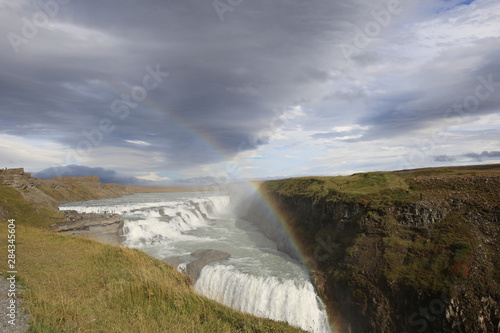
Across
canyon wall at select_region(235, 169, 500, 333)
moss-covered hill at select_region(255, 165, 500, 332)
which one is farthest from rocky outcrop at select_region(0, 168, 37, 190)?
moss-covered hill at select_region(255, 165, 500, 332)

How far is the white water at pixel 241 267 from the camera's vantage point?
2038cm

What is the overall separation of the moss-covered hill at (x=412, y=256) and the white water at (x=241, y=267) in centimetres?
187

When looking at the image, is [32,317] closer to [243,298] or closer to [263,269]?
[243,298]

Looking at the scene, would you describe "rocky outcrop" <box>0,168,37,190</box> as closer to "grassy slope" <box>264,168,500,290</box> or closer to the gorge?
the gorge

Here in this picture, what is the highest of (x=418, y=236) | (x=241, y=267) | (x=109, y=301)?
(x=109, y=301)

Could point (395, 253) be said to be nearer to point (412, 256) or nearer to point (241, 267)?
point (412, 256)

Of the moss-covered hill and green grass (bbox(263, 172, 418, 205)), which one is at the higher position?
green grass (bbox(263, 172, 418, 205))

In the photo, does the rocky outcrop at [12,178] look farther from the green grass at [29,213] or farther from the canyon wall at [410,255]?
the canyon wall at [410,255]

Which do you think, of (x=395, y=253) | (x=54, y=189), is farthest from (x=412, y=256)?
(x=54, y=189)

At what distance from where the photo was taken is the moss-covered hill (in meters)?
16.0

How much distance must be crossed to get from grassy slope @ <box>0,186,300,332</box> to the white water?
10.9 feet

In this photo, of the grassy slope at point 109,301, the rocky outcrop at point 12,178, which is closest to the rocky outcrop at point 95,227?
the grassy slope at point 109,301

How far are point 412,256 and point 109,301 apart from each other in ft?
68.0

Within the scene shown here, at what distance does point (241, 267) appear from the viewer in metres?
26.1
